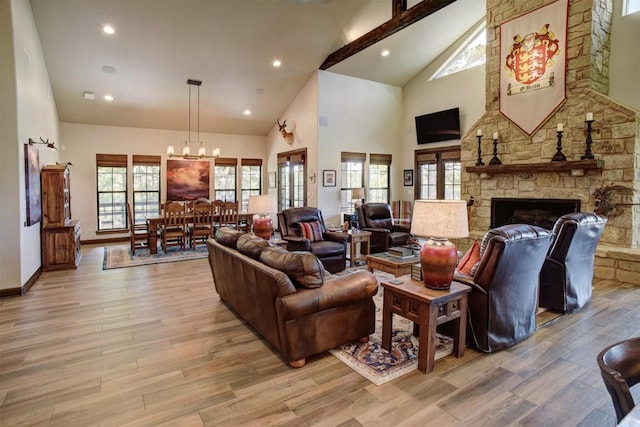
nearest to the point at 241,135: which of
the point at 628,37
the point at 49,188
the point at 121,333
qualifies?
the point at 49,188

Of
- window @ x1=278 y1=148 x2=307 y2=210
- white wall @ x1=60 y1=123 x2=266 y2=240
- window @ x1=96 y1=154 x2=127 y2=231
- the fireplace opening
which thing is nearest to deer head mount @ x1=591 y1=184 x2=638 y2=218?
the fireplace opening

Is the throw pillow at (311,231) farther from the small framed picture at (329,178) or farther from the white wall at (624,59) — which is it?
the white wall at (624,59)

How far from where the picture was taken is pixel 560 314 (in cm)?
375

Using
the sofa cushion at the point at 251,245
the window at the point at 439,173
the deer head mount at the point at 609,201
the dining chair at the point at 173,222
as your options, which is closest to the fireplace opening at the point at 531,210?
the deer head mount at the point at 609,201

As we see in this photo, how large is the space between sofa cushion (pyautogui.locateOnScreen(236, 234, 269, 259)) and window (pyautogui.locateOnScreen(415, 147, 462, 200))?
6096 millimetres

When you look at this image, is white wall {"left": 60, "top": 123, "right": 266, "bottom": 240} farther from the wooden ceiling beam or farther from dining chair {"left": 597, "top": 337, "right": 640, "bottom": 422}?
dining chair {"left": 597, "top": 337, "right": 640, "bottom": 422}

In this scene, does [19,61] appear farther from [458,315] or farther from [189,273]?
[458,315]

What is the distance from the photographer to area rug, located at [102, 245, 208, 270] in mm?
6332

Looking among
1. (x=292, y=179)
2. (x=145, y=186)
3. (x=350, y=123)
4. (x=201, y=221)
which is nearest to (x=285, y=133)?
(x=292, y=179)

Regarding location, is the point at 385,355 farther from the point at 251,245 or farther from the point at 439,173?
the point at 439,173

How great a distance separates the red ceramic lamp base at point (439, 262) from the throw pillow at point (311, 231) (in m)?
2.97

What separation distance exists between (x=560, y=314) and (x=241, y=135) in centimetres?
909

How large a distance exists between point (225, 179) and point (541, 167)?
801 centimetres

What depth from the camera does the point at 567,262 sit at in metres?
3.74
